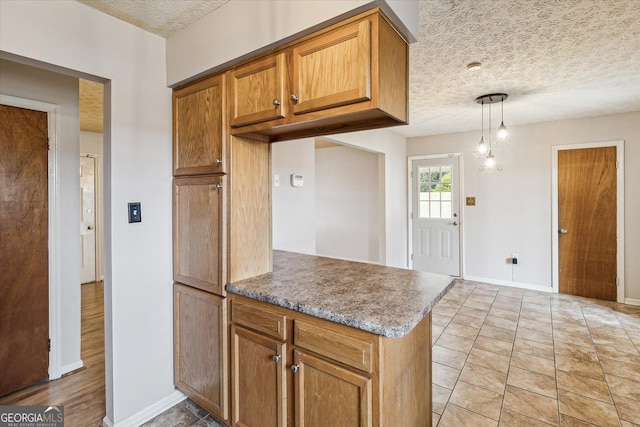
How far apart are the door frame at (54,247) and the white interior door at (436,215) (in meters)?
4.90

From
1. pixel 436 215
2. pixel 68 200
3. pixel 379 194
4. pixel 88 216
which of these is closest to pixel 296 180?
pixel 68 200

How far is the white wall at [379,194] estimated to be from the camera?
9.73ft

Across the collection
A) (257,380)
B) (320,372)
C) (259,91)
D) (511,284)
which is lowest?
(511,284)

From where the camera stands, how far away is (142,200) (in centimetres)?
188

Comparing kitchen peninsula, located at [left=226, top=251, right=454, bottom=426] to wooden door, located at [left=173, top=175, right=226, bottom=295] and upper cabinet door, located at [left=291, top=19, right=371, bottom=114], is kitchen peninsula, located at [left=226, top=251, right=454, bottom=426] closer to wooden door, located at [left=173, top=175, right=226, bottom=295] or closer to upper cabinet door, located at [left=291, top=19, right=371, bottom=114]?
wooden door, located at [left=173, top=175, right=226, bottom=295]

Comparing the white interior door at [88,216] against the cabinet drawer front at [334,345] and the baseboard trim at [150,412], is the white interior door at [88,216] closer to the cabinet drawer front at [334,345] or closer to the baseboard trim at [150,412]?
the baseboard trim at [150,412]

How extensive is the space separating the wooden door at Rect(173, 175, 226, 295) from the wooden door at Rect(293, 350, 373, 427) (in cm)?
66

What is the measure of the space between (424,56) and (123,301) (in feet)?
8.88

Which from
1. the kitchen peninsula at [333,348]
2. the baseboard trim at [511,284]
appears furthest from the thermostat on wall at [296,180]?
Result: the baseboard trim at [511,284]

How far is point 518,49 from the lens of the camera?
2.28 metres

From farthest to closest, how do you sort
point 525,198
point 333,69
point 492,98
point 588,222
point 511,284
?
point 511,284
point 525,198
point 588,222
point 492,98
point 333,69

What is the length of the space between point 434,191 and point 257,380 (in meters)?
4.66

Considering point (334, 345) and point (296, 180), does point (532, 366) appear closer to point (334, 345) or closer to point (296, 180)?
point (334, 345)

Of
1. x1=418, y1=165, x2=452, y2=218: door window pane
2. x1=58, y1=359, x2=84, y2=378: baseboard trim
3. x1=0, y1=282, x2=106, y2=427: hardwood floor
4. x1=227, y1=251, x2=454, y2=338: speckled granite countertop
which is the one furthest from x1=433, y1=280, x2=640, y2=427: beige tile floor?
x1=58, y1=359, x2=84, y2=378: baseboard trim
